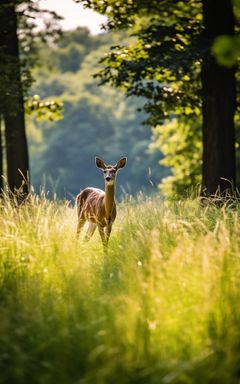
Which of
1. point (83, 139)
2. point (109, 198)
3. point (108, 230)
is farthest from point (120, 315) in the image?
point (83, 139)

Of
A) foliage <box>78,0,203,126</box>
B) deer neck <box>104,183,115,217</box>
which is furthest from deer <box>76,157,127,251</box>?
foliage <box>78,0,203,126</box>

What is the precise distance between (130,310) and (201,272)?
123cm

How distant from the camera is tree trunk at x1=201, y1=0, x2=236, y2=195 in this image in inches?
618

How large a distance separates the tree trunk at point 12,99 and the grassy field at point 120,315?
749 centimetres

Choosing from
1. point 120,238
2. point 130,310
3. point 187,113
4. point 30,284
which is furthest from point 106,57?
point 130,310

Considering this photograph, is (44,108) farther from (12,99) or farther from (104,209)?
(104,209)

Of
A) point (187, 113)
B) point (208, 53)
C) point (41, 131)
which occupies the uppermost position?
point (208, 53)

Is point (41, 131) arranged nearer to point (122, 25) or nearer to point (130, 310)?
point (122, 25)

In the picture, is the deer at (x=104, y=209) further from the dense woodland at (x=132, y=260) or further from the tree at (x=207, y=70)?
the tree at (x=207, y=70)

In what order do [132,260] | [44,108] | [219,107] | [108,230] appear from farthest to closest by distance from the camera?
[44,108] → [219,107] → [108,230] → [132,260]

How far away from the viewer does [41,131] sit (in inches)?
2987

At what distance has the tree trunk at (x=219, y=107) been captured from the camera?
15.7 m

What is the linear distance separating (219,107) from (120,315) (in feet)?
33.9

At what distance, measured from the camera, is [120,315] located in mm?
6000
